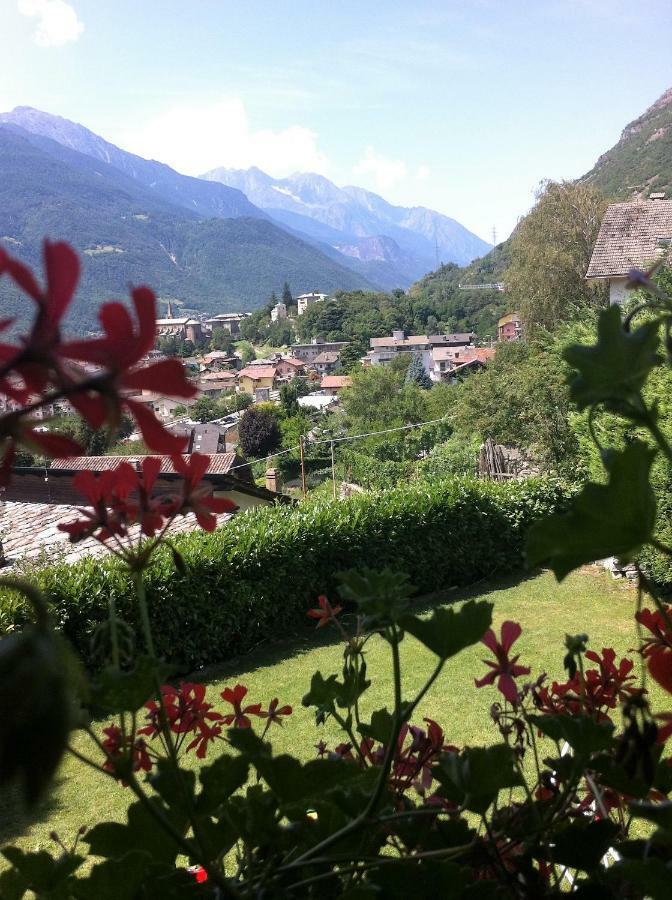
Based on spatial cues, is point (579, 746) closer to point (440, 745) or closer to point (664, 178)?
point (440, 745)

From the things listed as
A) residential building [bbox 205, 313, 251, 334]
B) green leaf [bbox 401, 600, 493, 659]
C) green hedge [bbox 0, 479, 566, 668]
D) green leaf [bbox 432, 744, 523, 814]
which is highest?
residential building [bbox 205, 313, 251, 334]

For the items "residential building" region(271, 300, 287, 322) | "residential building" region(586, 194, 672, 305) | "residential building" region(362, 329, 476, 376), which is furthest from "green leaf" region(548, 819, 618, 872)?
"residential building" region(271, 300, 287, 322)

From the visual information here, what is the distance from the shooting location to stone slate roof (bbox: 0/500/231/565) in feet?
28.6

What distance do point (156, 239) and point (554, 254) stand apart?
140 meters

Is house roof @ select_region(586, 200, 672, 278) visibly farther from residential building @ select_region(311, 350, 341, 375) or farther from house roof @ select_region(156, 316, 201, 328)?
residential building @ select_region(311, 350, 341, 375)

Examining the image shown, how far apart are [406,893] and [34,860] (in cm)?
28

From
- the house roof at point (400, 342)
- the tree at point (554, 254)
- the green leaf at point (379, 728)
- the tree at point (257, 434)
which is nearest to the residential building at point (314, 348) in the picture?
the house roof at point (400, 342)

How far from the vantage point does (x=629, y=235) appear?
19.0 m

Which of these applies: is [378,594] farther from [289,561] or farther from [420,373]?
[420,373]

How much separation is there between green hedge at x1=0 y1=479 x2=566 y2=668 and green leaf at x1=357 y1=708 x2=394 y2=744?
5.02 m

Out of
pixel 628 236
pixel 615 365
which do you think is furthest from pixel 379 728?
pixel 628 236

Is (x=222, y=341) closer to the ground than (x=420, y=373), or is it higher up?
higher up

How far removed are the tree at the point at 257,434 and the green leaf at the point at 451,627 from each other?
4646cm

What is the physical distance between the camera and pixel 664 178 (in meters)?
48.4
